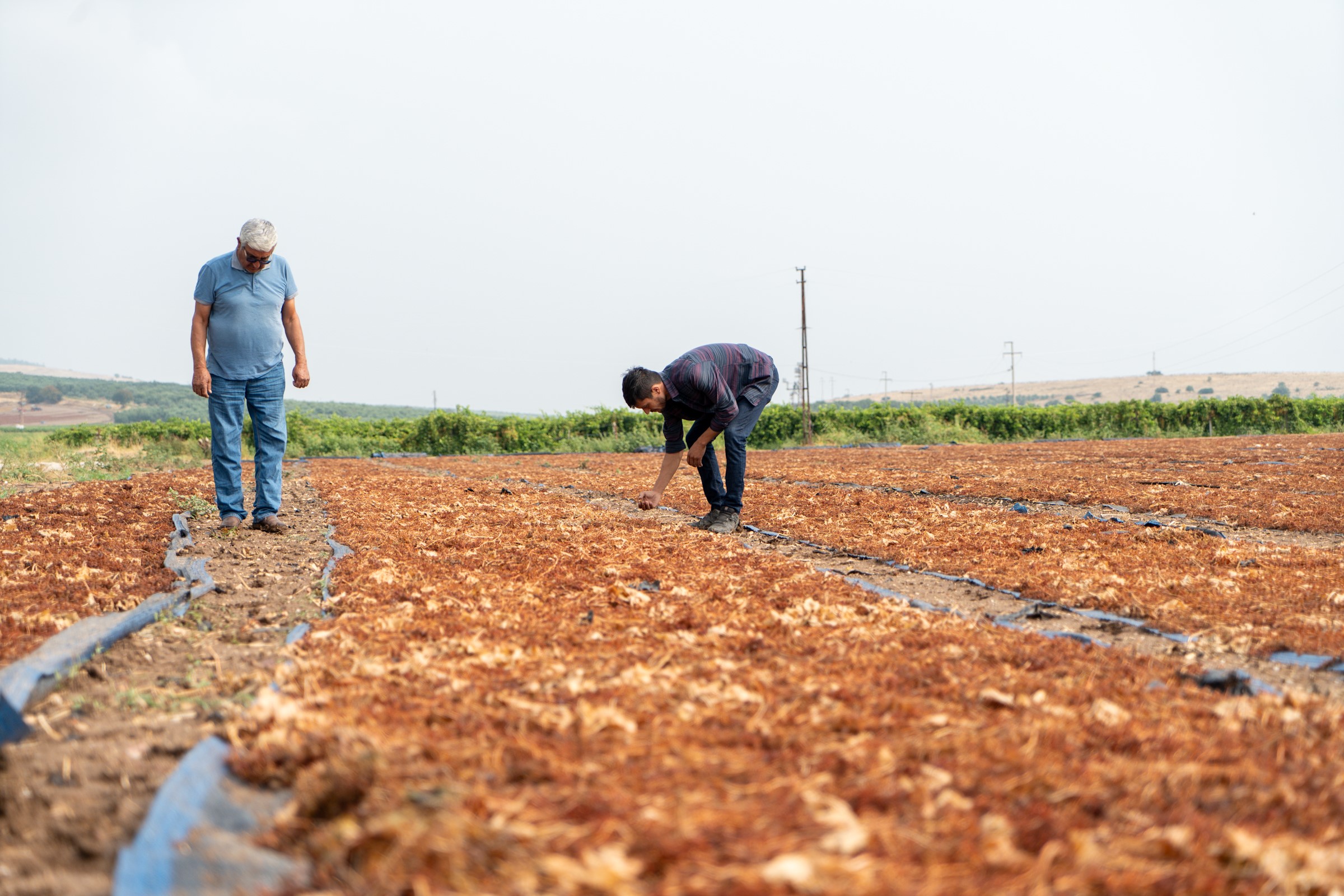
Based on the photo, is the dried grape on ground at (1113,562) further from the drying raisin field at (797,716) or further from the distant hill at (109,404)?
the distant hill at (109,404)

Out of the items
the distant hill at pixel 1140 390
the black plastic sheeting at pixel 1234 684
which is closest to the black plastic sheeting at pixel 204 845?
the black plastic sheeting at pixel 1234 684

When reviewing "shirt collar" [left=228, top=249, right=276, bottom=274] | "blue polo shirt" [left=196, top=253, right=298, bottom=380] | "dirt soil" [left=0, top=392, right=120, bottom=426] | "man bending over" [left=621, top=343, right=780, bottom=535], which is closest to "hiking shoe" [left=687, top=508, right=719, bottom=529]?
"man bending over" [left=621, top=343, right=780, bottom=535]

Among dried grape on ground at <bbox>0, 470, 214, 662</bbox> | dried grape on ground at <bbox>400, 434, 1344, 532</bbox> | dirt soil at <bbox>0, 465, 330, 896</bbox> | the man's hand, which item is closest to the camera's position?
dirt soil at <bbox>0, 465, 330, 896</bbox>

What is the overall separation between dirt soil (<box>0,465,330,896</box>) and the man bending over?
2661mm

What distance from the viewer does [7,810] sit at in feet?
5.42

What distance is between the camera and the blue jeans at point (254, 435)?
554cm

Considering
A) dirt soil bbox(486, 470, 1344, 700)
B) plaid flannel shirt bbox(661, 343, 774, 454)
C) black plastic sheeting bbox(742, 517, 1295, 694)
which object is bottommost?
dirt soil bbox(486, 470, 1344, 700)

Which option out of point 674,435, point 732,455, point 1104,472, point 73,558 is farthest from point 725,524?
point 1104,472

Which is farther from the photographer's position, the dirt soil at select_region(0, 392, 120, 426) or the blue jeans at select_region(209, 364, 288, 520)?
the dirt soil at select_region(0, 392, 120, 426)

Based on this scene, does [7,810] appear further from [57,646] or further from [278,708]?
[57,646]

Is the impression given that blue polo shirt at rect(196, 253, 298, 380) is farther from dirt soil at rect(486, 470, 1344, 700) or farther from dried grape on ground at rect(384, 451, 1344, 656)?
dried grape on ground at rect(384, 451, 1344, 656)

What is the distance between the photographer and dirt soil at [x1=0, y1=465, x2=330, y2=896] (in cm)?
152

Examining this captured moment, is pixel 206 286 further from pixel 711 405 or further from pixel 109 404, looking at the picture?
pixel 109 404

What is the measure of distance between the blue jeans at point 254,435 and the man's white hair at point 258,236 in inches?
34.0
